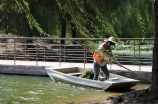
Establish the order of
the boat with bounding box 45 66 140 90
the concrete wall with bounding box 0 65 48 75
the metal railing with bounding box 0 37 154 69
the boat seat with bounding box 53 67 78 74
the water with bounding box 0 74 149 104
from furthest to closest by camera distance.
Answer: the concrete wall with bounding box 0 65 48 75 → the metal railing with bounding box 0 37 154 69 → the boat seat with bounding box 53 67 78 74 → the boat with bounding box 45 66 140 90 → the water with bounding box 0 74 149 104

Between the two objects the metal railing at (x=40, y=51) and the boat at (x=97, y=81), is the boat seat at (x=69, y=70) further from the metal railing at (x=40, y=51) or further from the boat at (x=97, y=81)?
the metal railing at (x=40, y=51)

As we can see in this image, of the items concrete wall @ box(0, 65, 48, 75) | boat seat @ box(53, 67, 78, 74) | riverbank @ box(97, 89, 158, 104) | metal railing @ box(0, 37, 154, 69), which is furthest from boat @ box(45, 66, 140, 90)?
riverbank @ box(97, 89, 158, 104)

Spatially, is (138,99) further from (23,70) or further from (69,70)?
(23,70)

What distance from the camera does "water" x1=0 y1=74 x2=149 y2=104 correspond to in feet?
25.1

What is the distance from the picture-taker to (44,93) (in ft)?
28.8

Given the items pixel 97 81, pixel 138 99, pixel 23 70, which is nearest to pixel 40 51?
pixel 23 70

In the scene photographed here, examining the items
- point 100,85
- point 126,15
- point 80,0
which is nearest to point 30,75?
point 100,85

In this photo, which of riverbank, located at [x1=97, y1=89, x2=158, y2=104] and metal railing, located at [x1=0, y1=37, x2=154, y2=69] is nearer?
riverbank, located at [x1=97, y1=89, x2=158, y2=104]

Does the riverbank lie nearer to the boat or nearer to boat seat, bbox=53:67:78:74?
the boat

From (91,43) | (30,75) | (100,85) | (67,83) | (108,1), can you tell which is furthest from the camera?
(108,1)

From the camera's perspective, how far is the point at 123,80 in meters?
9.06

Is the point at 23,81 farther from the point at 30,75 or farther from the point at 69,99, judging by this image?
the point at 69,99

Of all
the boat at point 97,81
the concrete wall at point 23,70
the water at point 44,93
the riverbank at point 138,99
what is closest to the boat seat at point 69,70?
the boat at point 97,81

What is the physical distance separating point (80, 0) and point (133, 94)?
2133mm
